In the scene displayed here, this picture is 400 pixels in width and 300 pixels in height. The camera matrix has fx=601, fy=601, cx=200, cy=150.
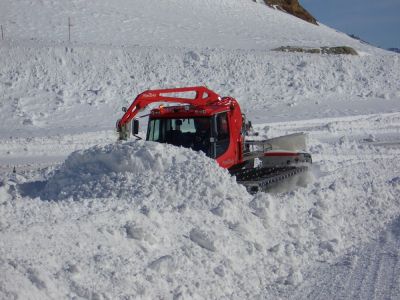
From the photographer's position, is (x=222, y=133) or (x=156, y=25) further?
(x=156, y=25)

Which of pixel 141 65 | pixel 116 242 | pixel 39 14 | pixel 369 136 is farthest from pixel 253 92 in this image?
pixel 116 242

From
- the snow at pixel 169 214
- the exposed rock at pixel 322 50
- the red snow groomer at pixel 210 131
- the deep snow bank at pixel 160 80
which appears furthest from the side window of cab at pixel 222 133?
the exposed rock at pixel 322 50

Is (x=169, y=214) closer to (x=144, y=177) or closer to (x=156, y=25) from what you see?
(x=144, y=177)

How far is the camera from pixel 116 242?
625 cm

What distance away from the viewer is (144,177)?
28.3ft

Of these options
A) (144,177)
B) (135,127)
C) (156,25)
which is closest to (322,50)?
(156,25)

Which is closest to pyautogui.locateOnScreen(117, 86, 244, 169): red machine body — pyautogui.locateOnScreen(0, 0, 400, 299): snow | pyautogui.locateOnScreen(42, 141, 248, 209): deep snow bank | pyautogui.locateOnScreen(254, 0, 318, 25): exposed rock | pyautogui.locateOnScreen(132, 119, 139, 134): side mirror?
pyautogui.locateOnScreen(132, 119, 139, 134): side mirror

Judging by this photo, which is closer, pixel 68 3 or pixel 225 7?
pixel 68 3

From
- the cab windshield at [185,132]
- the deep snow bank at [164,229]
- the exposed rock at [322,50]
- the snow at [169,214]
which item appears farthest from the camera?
the exposed rock at [322,50]

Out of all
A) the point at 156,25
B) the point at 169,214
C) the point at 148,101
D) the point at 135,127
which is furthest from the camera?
the point at 156,25

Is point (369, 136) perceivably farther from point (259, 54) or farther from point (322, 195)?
point (322, 195)

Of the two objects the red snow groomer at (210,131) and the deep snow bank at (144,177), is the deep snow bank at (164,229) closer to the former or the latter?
the deep snow bank at (144,177)

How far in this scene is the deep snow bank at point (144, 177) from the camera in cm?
821

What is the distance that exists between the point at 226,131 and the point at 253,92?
726 inches
